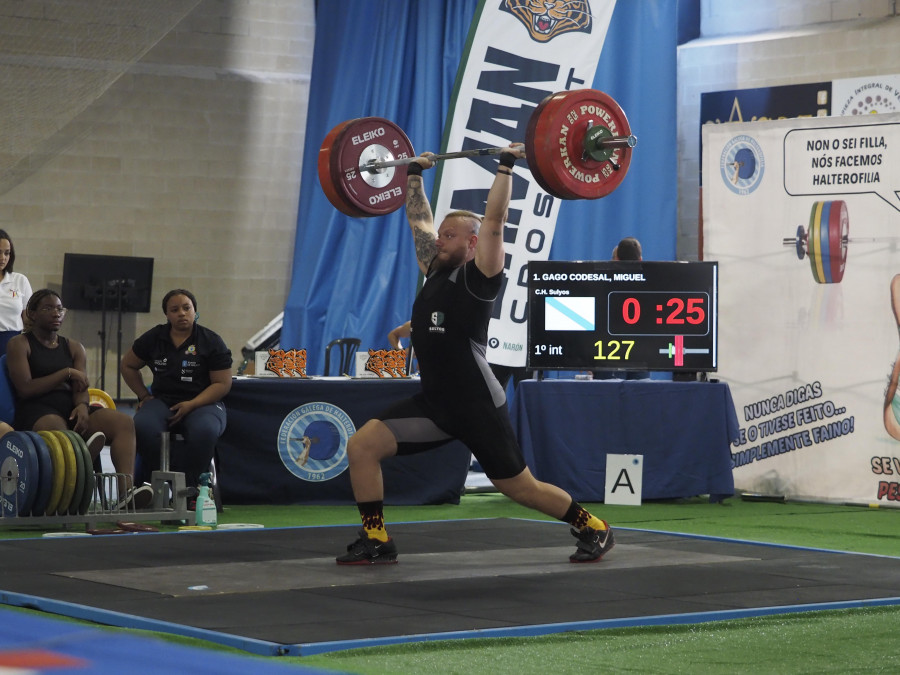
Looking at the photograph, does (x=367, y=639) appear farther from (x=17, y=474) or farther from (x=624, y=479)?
(x=624, y=479)

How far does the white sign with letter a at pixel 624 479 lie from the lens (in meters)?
6.96

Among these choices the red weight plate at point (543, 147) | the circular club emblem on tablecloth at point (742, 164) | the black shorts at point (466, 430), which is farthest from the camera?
the circular club emblem on tablecloth at point (742, 164)

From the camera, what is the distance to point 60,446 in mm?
5480

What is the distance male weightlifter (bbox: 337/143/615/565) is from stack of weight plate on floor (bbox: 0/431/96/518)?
1.49m

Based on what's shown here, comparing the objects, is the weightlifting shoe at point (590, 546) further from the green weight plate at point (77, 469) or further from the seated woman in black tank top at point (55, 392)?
the seated woman in black tank top at point (55, 392)

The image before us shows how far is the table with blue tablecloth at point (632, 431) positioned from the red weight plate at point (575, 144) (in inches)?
87.0

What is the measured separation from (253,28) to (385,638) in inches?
301

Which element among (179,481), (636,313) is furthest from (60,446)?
(636,313)

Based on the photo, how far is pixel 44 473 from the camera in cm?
545

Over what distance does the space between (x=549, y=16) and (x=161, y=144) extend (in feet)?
9.59

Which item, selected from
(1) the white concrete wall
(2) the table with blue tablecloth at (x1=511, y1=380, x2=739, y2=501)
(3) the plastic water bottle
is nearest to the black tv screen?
(1) the white concrete wall

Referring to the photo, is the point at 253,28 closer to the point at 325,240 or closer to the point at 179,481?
the point at 325,240

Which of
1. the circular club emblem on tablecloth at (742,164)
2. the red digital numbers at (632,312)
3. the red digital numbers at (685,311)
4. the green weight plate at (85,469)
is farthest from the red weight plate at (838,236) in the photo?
the green weight plate at (85,469)

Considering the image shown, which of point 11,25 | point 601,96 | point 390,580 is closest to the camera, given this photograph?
point 390,580
